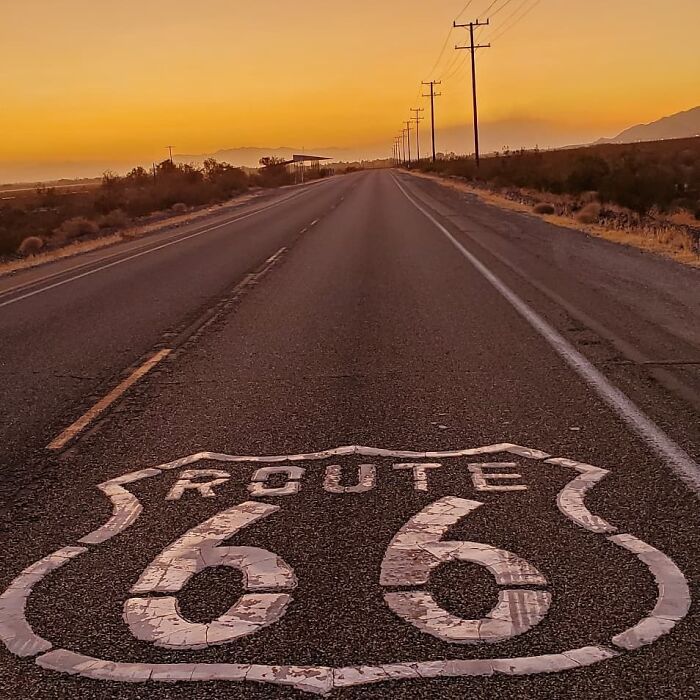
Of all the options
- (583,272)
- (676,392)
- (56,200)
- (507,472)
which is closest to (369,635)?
(507,472)

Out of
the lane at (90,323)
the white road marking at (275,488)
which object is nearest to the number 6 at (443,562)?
the white road marking at (275,488)

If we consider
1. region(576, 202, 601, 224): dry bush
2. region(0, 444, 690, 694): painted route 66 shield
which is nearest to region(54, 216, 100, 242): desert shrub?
region(576, 202, 601, 224): dry bush

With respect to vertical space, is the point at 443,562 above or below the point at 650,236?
above

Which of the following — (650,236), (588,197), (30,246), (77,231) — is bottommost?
(30,246)

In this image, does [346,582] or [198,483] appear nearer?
[346,582]

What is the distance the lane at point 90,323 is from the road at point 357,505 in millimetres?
63

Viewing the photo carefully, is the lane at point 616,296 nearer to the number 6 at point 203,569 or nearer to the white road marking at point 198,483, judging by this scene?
the white road marking at point 198,483

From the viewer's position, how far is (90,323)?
1123cm

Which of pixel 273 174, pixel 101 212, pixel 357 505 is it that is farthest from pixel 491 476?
pixel 273 174

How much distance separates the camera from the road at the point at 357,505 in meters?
3.05

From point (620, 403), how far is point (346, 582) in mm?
3376

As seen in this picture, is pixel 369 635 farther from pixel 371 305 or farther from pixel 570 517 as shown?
pixel 371 305

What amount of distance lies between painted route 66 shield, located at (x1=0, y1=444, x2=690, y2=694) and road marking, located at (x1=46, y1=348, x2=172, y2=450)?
43.1 inches

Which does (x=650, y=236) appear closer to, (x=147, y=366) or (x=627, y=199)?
(x=627, y=199)
